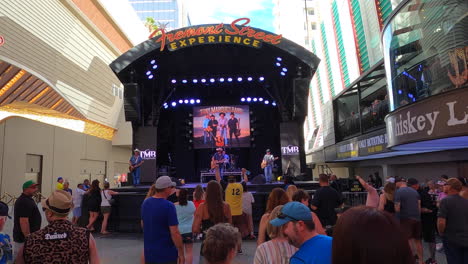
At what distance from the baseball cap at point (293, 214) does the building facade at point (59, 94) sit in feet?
64.5

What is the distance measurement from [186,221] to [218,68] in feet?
40.7

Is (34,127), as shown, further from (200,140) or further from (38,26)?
(200,140)

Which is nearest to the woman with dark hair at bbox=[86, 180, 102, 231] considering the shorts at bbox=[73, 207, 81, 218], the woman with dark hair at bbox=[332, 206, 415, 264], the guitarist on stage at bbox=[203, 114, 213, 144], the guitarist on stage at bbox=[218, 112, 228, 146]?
the shorts at bbox=[73, 207, 81, 218]

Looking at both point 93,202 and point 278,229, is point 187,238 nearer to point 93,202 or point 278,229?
point 278,229

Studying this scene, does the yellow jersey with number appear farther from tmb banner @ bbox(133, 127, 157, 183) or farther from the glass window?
tmb banner @ bbox(133, 127, 157, 183)

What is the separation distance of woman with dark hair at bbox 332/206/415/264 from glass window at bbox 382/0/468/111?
7839 millimetres

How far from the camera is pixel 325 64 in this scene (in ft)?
111

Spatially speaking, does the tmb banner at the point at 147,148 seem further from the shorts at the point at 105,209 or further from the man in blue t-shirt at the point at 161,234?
the man in blue t-shirt at the point at 161,234

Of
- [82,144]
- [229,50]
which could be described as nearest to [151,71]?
[229,50]

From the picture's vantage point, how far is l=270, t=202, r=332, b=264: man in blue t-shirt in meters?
1.85

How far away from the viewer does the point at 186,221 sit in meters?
5.20

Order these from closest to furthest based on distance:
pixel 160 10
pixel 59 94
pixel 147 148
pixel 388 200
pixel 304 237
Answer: pixel 304 237, pixel 388 200, pixel 147 148, pixel 59 94, pixel 160 10

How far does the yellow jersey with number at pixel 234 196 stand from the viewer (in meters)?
7.05

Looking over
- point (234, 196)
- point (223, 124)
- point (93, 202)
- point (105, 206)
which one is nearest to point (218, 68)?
point (223, 124)
